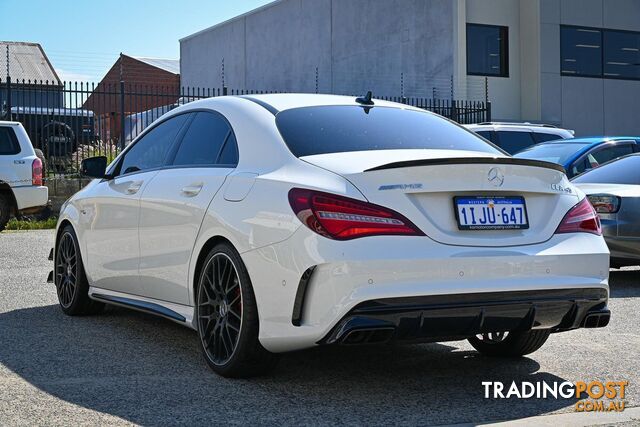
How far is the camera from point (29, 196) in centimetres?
1602

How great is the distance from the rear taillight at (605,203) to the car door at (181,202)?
497 centimetres

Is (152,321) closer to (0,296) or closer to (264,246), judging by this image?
(0,296)

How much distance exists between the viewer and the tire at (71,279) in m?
7.23

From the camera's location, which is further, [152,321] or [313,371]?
[152,321]

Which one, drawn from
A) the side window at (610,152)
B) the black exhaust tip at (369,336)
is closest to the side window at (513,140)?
the side window at (610,152)

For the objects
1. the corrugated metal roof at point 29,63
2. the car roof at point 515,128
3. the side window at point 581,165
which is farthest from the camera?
the corrugated metal roof at point 29,63

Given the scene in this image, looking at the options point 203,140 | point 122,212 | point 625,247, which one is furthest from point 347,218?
point 625,247

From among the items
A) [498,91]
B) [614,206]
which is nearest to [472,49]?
[498,91]

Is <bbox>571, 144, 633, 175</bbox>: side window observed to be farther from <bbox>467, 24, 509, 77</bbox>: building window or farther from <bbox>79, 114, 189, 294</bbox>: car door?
<bbox>467, 24, 509, 77</bbox>: building window

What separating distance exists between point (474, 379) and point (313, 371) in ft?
2.82

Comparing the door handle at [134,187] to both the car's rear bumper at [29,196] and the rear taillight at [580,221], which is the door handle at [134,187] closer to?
the rear taillight at [580,221]

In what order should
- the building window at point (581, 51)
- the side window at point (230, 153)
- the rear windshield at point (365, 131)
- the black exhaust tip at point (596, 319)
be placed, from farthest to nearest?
the building window at point (581, 51), the side window at point (230, 153), the rear windshield at point (365, 131), the black exhaust tip at point (596, 319)

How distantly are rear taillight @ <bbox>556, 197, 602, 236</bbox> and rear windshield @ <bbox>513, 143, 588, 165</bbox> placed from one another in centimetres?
818

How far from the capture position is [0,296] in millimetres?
8539
